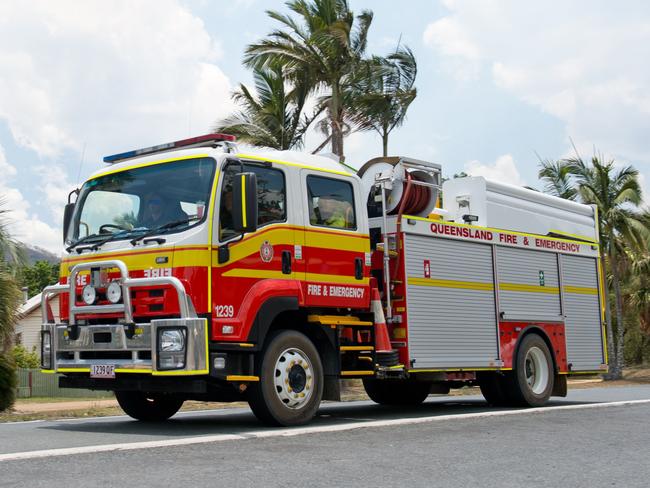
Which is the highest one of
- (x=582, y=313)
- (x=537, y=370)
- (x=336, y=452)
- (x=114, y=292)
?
(x=114, y=292)

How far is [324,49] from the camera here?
23.6 meters

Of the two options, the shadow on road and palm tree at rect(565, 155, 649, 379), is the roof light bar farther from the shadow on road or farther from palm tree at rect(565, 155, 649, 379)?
palm tree at rect(565, 155, 649, 379)

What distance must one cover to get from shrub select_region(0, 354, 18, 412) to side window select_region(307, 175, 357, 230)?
6790 mm

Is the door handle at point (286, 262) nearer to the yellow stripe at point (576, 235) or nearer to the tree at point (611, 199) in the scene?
the yellow stripe at point (576, 235)

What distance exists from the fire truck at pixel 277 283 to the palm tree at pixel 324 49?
1145cm

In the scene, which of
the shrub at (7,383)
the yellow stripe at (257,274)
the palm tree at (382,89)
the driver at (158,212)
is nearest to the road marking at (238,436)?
the yellow stripe at (257,274)

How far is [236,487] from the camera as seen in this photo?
18.7ft

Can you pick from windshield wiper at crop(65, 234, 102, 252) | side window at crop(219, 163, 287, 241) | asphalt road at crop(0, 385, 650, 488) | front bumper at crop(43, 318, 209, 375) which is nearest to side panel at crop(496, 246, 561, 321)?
asphalt road at crop(0, 385, 650, 488)

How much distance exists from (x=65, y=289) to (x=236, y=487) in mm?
4660

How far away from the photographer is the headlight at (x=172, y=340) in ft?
28.1

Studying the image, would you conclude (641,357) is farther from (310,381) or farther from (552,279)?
(310,381)

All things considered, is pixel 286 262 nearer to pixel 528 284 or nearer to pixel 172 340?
pixel 172 340

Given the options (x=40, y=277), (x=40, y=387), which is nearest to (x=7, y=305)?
(x=40, y=387)

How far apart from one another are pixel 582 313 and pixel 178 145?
24.9 feet
